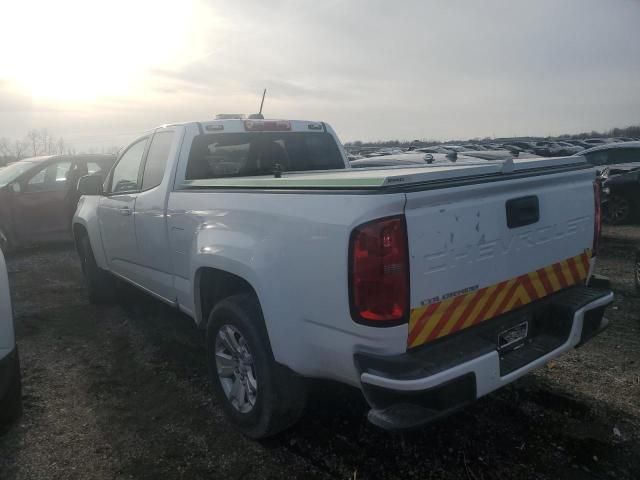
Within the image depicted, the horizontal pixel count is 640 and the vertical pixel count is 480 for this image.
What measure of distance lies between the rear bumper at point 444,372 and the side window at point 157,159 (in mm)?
2656

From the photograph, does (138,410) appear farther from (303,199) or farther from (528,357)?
(528,357)

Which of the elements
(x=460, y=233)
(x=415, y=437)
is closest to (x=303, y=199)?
(x=460, y=233)

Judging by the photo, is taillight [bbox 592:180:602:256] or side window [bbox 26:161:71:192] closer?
taillight [bbox 592:180:602:256]

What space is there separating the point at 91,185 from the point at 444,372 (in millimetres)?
4333

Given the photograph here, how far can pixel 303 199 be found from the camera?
2486 millimetres

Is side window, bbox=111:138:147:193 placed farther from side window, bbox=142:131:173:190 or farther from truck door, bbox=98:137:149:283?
side window, bbox=142:131:173:190

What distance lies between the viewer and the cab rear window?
13.4 ft

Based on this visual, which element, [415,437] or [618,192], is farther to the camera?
[618,192]

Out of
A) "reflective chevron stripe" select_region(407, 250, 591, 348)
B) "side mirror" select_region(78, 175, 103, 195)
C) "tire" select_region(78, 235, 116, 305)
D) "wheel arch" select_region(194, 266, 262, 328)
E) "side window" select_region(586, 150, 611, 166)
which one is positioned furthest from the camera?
"side window" select_region(586, 150, 611, 166)

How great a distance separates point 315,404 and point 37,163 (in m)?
7.94

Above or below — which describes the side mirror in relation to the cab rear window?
below

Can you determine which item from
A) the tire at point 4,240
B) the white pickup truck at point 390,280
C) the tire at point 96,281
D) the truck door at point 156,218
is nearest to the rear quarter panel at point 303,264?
the white pickup truck at point 390,280

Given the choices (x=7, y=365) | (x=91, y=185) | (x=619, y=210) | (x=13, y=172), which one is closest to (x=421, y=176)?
(x=7, y=365)

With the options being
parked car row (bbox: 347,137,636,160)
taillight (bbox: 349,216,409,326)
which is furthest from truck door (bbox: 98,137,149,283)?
parked car row (bbox: 347,137,636,160)
